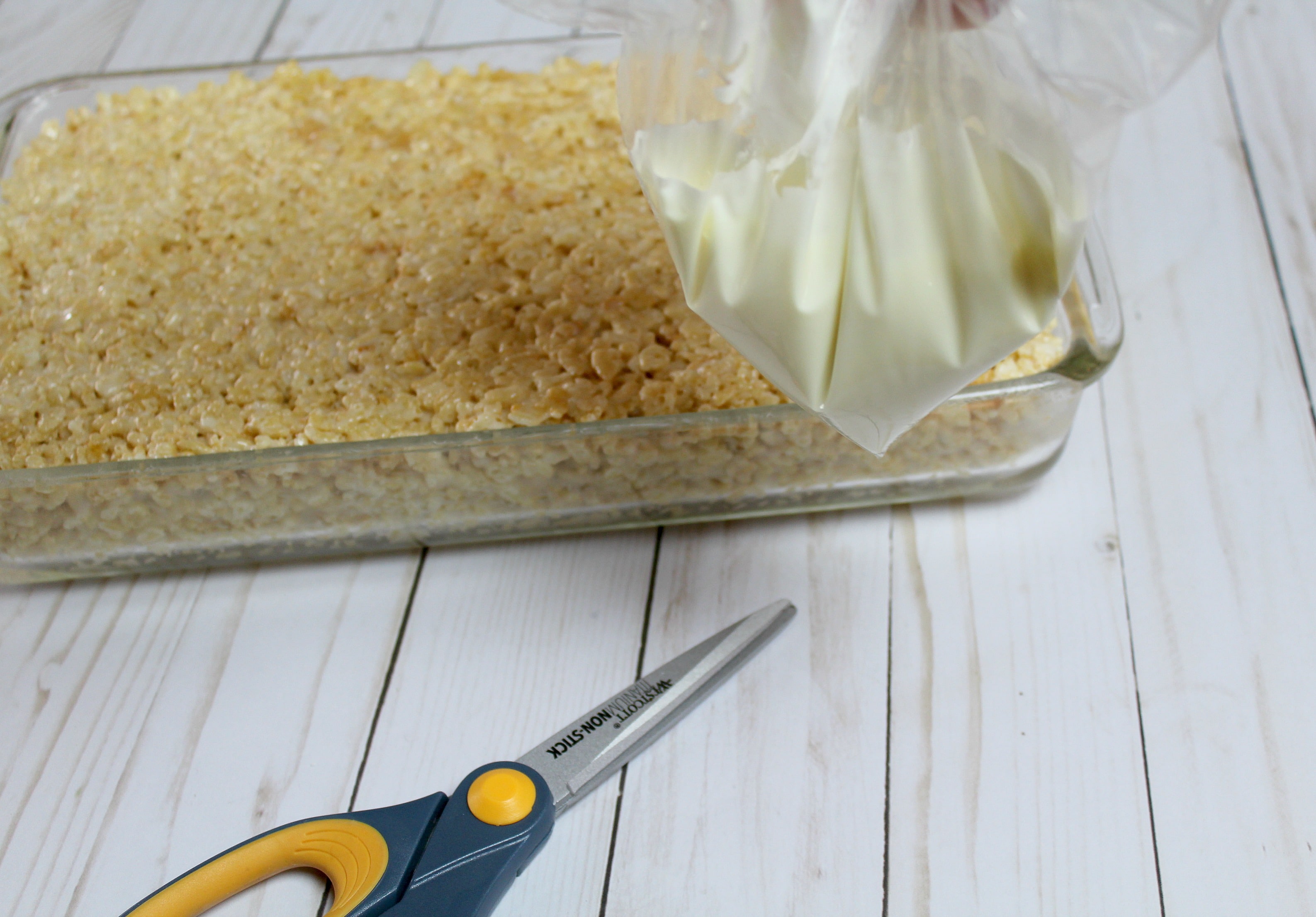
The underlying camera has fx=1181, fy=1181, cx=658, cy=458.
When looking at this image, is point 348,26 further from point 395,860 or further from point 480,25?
point 395,860

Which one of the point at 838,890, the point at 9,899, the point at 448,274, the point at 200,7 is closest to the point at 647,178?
the point at 448,274

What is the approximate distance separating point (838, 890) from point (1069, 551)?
26cm

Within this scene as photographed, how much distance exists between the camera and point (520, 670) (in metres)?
0.65

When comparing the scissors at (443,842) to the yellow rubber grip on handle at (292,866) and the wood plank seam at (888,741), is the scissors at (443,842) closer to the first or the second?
the yellow rubber grip on handle at (292,866)

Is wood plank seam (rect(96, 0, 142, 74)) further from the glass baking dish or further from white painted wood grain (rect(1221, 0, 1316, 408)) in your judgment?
white painted wood grain (rect(1221, 0, 1316, 408))

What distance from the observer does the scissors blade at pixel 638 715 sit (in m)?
0.57

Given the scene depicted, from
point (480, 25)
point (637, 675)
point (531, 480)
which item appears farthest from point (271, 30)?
point (637, 675)

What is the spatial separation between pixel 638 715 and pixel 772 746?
8cm

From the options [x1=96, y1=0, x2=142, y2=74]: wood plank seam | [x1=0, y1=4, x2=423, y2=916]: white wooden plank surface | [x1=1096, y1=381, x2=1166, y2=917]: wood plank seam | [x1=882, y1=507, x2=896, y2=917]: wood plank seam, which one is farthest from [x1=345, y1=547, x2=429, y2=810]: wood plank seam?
[x1=96, y1=0, x2=142, y2=74]: wood plank seam

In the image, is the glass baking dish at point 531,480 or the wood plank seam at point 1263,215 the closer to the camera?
the glass baking dish at point 531,480

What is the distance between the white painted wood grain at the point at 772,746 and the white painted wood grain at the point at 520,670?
18 millimetres

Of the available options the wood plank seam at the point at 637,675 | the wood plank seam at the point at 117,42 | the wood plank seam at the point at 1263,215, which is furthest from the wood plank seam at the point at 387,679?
the wood plank seam at the point at 117,42

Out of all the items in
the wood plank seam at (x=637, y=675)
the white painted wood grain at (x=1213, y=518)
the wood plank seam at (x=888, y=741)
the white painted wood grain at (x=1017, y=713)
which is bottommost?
the white painted wood grain at (x=1213, y=518)

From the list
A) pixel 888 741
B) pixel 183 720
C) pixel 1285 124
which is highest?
pixel 183 720
